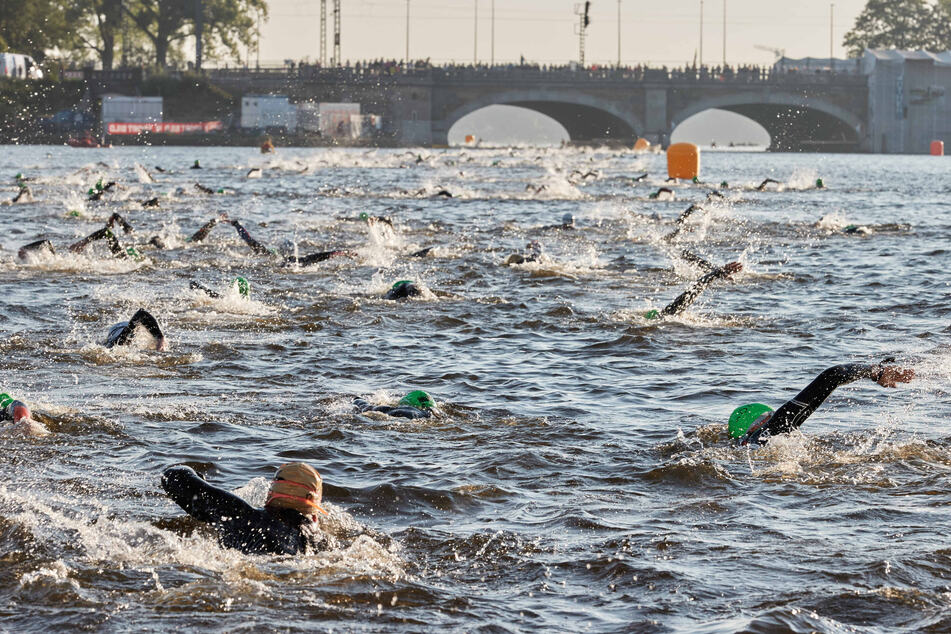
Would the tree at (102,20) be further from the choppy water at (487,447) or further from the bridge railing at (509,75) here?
Result: the choppy water at (487,447)

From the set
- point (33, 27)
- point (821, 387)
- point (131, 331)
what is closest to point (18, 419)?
point (131, 331)

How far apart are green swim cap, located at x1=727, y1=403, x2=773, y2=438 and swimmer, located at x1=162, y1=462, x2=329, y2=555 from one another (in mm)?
3764

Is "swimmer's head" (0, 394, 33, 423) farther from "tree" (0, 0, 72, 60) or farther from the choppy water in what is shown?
"tree" (0, 0, 72, 60)

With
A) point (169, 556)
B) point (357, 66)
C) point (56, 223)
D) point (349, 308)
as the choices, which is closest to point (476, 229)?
point (56, 223)

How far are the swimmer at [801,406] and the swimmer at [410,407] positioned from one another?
232cm

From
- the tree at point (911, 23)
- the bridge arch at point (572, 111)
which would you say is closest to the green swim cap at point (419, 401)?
the bridge arch at point (572, 111)

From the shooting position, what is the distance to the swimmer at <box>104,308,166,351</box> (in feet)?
41.6

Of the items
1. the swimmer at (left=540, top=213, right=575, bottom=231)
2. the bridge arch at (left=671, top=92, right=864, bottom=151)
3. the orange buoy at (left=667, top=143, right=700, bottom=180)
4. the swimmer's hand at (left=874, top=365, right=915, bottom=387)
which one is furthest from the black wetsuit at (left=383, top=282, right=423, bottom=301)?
the bridge arch at (left=671, top=92, right=864, bottom=151)

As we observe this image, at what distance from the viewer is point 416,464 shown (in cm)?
903

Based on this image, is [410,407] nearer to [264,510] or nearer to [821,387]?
[821,387]

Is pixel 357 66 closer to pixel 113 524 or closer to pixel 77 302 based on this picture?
pixel 77 302

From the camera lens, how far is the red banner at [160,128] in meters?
97.9

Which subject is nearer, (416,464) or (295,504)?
(295,504)

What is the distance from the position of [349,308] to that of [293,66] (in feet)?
334
